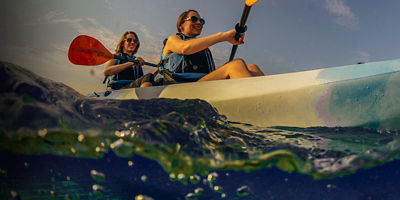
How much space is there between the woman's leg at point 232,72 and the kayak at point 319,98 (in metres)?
0.11

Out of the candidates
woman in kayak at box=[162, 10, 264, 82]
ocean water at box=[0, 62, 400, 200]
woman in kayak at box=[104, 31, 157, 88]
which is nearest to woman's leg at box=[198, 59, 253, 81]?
woman in kayak at box=[162, 10, 264, 82]

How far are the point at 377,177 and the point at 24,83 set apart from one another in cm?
164

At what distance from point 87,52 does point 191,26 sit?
656mm

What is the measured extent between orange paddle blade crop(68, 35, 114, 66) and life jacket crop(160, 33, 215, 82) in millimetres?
476

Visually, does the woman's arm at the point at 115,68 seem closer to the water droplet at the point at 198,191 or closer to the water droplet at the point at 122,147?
the water droplet at the point at 122,147

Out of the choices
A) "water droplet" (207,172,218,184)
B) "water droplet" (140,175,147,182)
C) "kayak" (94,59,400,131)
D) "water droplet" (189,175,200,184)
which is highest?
"kayak" (94,59,400,131)

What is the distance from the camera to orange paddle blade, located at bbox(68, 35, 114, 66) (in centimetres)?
160

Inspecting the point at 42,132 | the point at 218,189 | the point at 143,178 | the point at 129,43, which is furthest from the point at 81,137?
the point at 129,43

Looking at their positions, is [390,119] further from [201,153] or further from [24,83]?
[24,83]

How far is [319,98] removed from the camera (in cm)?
117

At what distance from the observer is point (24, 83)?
1199mm

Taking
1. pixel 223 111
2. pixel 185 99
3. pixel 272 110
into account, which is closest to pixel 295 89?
pixel 272 110

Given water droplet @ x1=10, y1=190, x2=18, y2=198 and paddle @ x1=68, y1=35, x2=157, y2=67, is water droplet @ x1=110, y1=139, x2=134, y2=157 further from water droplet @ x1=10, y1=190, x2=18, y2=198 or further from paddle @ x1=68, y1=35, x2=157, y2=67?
paddle @ x1=68, y1=35, x2=157, y2=67

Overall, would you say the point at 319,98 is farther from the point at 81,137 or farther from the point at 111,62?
the point at 111,62
